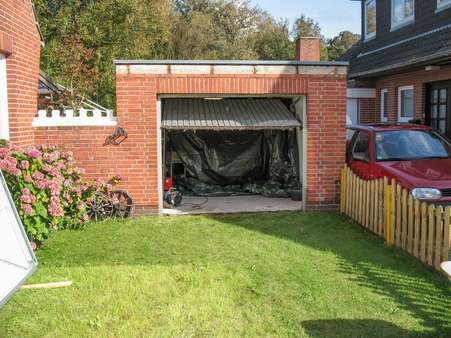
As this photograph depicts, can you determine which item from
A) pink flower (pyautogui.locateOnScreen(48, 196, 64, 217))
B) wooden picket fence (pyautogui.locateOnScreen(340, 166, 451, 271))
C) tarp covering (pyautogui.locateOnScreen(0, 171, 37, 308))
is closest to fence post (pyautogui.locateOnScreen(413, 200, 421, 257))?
wooden picket fence (pyautogui.locateOnScreen(340, 166, 451, 271))

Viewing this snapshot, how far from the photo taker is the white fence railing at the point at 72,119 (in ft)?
31.1

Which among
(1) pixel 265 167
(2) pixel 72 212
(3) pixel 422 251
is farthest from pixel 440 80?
(2) pixel 72 212

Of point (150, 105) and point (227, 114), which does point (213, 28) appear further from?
point (150, 105)

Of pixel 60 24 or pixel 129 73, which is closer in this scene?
pixel 129 73

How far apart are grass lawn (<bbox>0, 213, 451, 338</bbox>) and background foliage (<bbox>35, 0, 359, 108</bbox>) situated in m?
9.80

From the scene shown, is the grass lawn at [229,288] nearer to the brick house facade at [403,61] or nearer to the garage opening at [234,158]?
the garage opening at [234,158]

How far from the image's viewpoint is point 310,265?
6508 mm

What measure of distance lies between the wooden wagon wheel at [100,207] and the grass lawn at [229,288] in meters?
0.90

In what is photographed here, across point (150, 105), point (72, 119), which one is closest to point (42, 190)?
point (72, 119)

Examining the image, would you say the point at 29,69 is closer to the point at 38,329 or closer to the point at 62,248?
the point at 62,248

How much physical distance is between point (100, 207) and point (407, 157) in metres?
5.72

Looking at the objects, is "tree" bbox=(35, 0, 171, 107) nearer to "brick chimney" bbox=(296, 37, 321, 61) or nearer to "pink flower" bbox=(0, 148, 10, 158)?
"brick chimney" bbox=(296, 37, 321, 61)

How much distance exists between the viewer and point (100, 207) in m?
9.33

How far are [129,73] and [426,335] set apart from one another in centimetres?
702
